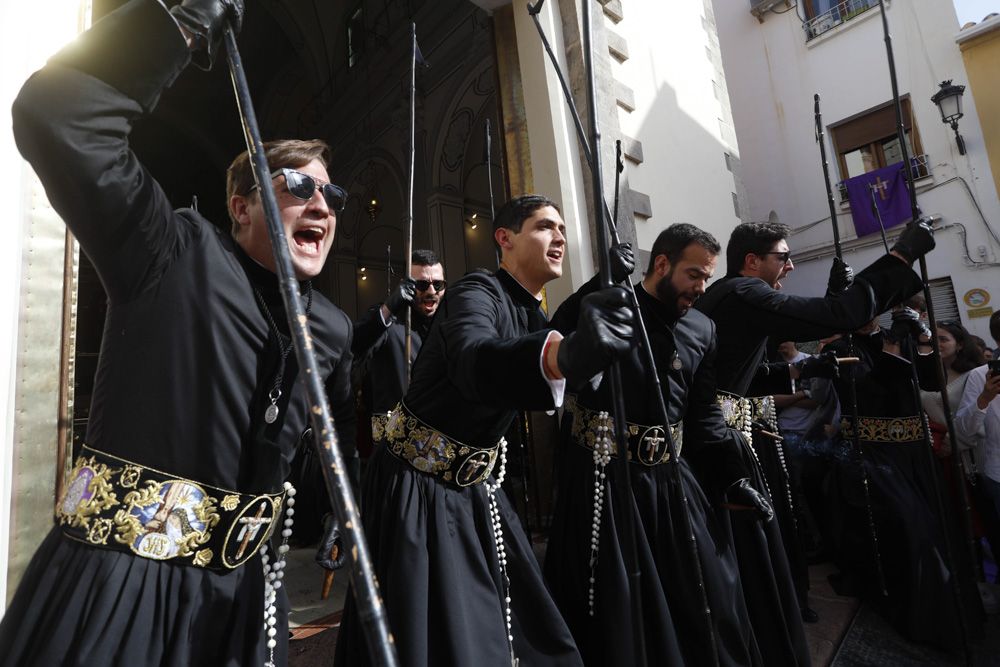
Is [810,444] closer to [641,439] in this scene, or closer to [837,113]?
[641,439]

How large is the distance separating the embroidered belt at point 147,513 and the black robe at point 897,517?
11.2ft

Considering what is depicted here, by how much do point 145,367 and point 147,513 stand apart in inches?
10.8

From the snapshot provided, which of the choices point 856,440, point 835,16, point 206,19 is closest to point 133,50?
point 206,19

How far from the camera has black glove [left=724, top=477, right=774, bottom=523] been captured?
2316 mm

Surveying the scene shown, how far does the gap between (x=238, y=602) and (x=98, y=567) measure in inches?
10.8

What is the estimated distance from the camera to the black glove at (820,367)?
3.34 m

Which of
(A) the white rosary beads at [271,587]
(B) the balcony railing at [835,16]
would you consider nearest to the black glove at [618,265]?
(A) the white rosary beads at [271,587]

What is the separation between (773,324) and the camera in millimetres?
2713

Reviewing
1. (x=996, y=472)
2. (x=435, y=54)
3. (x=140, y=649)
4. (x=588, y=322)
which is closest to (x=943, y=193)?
(x=996, y=472)

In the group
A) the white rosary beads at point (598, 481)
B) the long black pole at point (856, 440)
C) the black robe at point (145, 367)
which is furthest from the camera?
the long black pole at point (856, 440)

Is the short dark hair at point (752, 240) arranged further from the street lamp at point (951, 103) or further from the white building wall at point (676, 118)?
the street lamp at point (951, 103)

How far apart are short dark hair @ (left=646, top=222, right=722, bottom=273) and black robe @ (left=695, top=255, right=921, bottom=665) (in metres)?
0.46

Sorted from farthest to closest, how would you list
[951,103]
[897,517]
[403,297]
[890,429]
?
[951,103], [890,429], [897,517], [403,297]

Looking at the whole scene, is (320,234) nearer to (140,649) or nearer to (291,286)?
(291,286)
